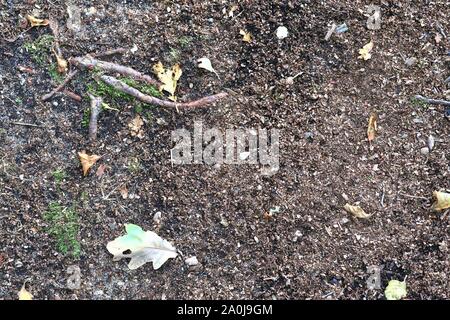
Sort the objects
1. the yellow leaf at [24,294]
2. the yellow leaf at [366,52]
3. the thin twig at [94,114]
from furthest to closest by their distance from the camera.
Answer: the yellow leaf at [366,52] → the thin twig at [94,114] → the yellow leaf at [24,294]

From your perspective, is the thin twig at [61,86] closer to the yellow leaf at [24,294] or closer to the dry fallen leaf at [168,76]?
the dry fallen leaf at [168,76]

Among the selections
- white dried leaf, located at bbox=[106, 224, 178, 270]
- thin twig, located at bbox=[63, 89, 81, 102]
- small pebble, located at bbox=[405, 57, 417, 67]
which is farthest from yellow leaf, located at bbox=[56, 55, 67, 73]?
small pebble, located at bbox=[405, 57, 417, 67]

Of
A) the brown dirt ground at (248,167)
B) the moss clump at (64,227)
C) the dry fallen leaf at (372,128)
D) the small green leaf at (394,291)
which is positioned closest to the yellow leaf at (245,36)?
the brown dirt ground at (248,167)

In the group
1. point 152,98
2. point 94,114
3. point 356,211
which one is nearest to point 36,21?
point 94,114

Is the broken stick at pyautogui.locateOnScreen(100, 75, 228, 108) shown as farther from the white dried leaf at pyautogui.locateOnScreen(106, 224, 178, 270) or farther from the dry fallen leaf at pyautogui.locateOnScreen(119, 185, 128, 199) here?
the white dried leaf at pyautogui.locateOnScreen(106, 224, 178, 270)

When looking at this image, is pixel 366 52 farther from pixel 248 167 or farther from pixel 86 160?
pixel 86 160

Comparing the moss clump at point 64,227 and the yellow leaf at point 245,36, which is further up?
the yellow leaf at point 245,36
